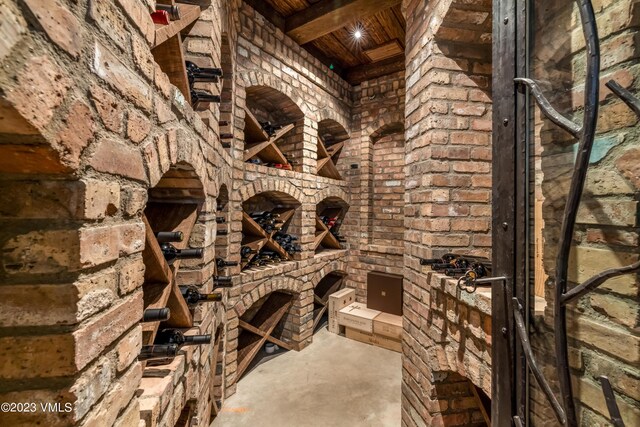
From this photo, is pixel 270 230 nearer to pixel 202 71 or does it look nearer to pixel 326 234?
pixel 326 234

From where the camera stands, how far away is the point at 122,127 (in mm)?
586

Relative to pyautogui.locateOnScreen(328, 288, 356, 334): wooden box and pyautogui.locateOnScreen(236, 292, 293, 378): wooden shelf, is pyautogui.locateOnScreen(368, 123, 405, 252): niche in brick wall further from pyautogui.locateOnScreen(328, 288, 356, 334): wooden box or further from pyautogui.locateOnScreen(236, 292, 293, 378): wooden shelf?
pyautogui.locateOnScreen(236, 292, 293, 378): wooden shelf

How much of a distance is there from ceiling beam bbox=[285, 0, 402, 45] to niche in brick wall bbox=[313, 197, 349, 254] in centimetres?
210

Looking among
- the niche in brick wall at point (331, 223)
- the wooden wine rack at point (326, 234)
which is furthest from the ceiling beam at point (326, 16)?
the wooden wine rack at point (326, 234)

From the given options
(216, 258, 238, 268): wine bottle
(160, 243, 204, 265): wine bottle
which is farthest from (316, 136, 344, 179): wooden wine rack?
(160, 243, 204, 265): wine bottle

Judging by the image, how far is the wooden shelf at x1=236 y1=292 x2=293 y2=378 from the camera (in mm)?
2775

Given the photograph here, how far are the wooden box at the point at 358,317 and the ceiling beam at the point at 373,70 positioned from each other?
10.7 feet

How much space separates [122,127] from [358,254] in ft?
11.6

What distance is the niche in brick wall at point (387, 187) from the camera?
12.3ft

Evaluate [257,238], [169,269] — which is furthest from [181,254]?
[257,238]

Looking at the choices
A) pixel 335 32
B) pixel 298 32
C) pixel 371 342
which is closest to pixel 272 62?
pixel 298 32

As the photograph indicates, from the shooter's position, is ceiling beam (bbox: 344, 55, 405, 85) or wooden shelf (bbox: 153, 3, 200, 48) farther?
ceiling beam (bbox: 344, 55, 405, 85)

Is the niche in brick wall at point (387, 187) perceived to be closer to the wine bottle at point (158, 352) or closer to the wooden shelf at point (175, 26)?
the wooden shelf at point (175, 26)

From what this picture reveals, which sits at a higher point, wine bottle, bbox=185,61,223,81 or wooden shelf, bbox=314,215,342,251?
wine bottle, bbox=185,61,223,81
